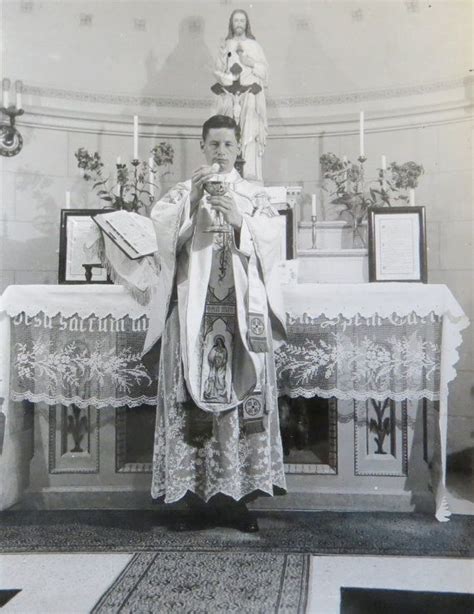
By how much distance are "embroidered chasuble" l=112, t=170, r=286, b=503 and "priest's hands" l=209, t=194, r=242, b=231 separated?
A: 0.04m

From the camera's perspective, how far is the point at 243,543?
2574mm

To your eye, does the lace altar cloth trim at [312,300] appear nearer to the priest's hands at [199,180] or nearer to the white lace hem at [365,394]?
the white lace hem at [365,394]

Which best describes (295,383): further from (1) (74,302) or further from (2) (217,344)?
(1) (74,302)

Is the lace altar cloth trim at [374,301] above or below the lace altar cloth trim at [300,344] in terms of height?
above

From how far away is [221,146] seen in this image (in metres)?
2.69

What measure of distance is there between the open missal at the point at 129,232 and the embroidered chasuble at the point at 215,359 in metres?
0.29

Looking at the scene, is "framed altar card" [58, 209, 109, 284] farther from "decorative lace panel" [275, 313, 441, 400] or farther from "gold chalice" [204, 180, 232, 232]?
"decorative lace panel" [275, 313, 441, 400]

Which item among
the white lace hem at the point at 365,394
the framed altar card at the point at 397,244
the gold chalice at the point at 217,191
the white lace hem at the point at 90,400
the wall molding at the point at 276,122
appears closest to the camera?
the gold chalice at the point at 217,191

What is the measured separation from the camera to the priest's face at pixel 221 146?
8.80ft

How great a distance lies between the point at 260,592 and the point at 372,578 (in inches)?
15.9

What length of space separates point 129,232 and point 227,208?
67 cm

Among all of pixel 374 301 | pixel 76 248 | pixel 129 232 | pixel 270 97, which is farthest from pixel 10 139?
pixel 374 301


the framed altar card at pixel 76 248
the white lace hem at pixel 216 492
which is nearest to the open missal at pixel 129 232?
the framed altar card at pixel 76 248

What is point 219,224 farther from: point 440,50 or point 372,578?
point 440,50
